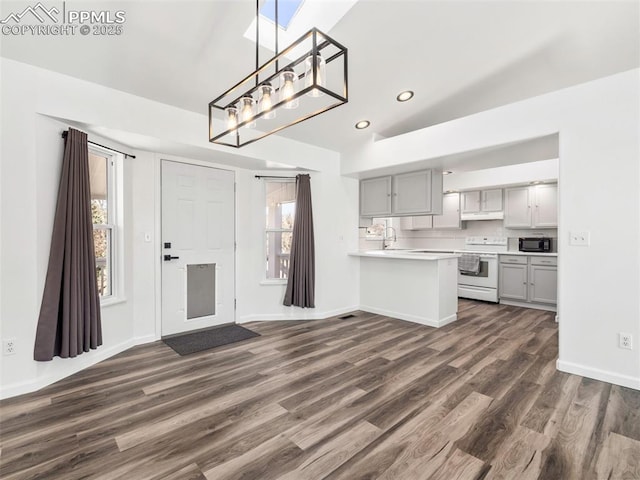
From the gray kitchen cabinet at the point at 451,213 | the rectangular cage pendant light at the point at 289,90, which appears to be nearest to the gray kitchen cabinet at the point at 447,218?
the gray kitchen cabinet at the point at 451,213

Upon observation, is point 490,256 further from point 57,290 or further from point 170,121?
point 57,290

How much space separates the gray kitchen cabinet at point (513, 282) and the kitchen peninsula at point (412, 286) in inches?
63.1

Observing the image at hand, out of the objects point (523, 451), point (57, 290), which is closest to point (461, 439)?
point (523, 451)

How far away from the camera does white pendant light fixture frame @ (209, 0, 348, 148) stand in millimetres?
1516

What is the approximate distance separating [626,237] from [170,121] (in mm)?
4296

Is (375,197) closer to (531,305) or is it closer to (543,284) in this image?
(543,284)

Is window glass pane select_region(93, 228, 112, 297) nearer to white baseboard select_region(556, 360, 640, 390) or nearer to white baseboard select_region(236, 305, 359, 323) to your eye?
white baseboard select_region(236, 305, 359, 323)

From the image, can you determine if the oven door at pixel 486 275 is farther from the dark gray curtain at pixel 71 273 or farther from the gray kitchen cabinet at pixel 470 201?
the dark gray curtain at pixel 71 273

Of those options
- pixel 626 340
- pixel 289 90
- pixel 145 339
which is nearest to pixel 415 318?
pixel 626 340

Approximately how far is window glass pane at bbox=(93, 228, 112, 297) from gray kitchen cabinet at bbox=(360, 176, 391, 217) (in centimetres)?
352

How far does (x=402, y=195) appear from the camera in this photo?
180 inches

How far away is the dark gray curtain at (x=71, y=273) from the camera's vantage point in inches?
98.0

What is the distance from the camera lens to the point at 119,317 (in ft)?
10.7

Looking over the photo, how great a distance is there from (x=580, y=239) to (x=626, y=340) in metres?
0.88
